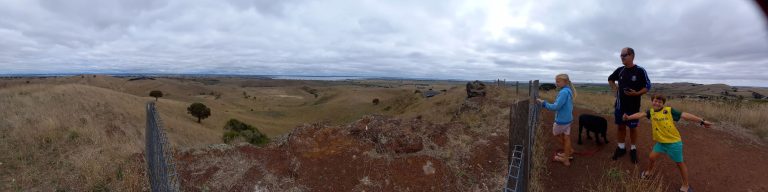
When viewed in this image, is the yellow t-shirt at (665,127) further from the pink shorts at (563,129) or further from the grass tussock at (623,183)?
the pink shorts at (563,129)

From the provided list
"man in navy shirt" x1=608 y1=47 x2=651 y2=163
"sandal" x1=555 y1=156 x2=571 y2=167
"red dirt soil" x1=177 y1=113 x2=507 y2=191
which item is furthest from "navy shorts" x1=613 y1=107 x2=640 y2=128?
"red dirt soil" x1=177 y1=113 x2=507 y2=191

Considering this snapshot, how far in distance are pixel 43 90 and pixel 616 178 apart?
23638 millimetres

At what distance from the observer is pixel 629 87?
268 inches

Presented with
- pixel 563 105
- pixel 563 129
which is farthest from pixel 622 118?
pixel 563 105

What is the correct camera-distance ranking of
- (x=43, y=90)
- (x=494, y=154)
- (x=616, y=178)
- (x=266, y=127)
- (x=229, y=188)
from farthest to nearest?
1. (x=266, y=127)
2. (x=43, y=90)
3. (x=494, y=154)
4. (x=229, y=188)
5. (x=616, y=178)

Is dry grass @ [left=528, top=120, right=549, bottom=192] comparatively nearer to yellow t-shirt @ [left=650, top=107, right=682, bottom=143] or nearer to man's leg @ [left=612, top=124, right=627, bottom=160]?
man's leg @ [left=612, top=124, right=627, bottom=160]

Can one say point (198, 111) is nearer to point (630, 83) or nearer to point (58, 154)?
point (58, 154)

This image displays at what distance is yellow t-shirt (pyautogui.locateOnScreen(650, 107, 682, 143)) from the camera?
19.6ft

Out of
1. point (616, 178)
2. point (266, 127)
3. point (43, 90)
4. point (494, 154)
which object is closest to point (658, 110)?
point (616, 178)

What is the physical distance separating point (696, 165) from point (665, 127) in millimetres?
2150

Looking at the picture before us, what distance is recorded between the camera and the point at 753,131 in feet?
34.0

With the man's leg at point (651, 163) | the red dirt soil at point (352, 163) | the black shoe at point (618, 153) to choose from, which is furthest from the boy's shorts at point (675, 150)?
the red dirt soil at point (352, 163)

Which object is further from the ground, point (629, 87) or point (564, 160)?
point (629, 87)

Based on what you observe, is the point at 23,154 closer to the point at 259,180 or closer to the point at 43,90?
the point at 259,180
